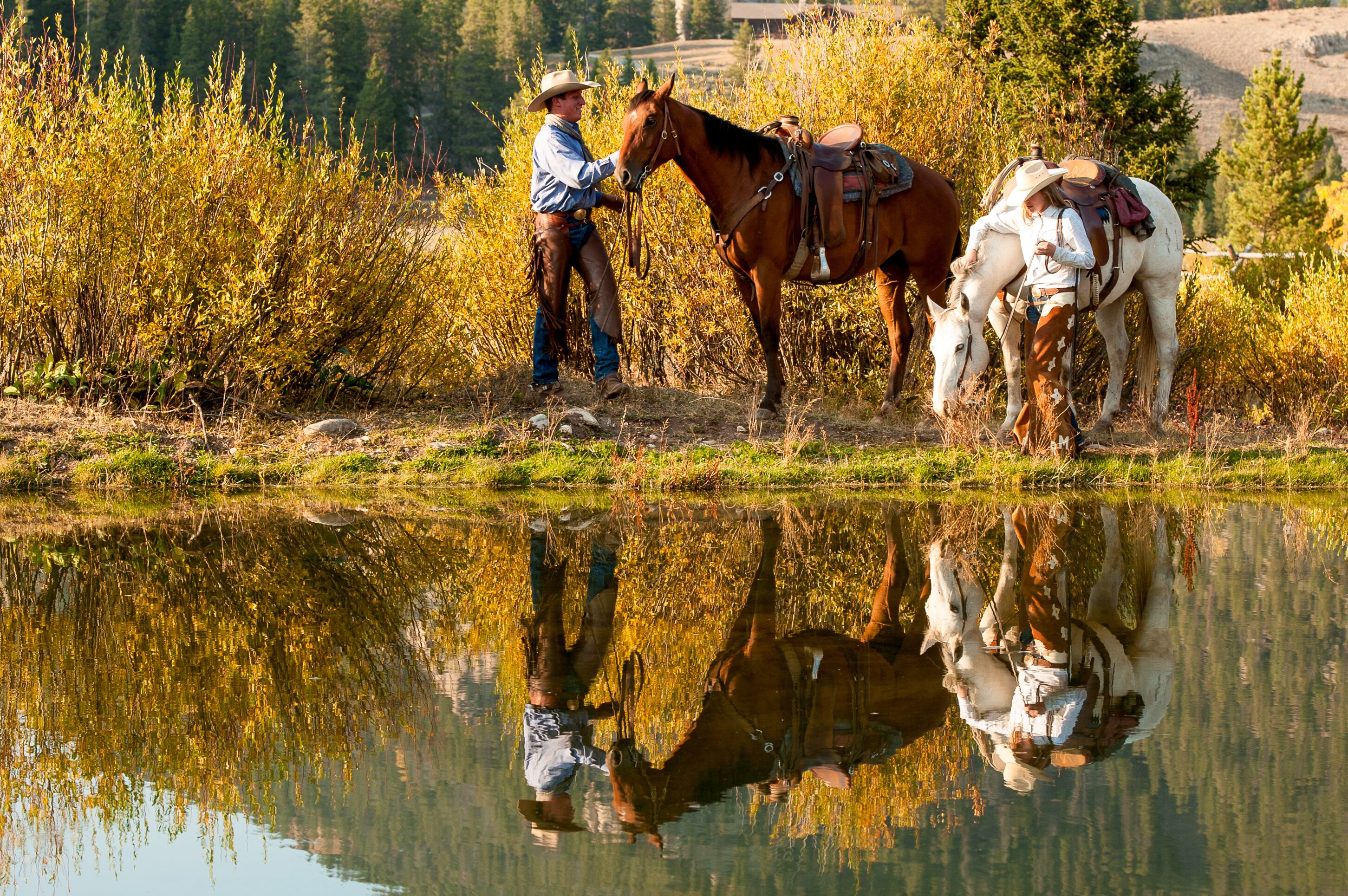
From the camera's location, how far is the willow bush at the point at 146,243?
9.71m

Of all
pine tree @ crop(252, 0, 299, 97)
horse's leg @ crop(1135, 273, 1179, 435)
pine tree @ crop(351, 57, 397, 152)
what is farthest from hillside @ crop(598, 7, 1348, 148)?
horse's leg @ crop(1135, 273, 1179, 435)

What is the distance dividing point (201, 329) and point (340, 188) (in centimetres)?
167

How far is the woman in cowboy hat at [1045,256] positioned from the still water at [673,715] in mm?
2145

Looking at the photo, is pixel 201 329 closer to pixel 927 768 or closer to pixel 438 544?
pixel 438 544

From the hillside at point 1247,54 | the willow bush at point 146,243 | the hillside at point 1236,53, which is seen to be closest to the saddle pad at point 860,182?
the willow bush at point 146,243

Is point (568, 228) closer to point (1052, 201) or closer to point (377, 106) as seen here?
point (1052, 201)

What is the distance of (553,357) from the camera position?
34.3ft

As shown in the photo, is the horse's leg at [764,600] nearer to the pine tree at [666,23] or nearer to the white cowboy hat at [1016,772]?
the white cowboy hat at [1016,772]

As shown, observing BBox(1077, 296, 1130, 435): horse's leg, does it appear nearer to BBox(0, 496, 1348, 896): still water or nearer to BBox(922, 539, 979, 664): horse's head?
BBox(0, 496, 1348, 896): still water

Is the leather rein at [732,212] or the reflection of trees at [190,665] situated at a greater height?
the leather rein at [732,212]

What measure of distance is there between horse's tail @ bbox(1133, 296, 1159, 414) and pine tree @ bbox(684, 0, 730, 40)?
12019 cm

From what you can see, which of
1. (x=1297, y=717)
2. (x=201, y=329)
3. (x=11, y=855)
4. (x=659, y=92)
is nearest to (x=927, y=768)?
(x=1297, y=717)

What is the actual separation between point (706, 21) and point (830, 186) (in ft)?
405

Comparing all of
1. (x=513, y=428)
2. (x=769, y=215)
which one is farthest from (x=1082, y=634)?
(x=513, y=428)
